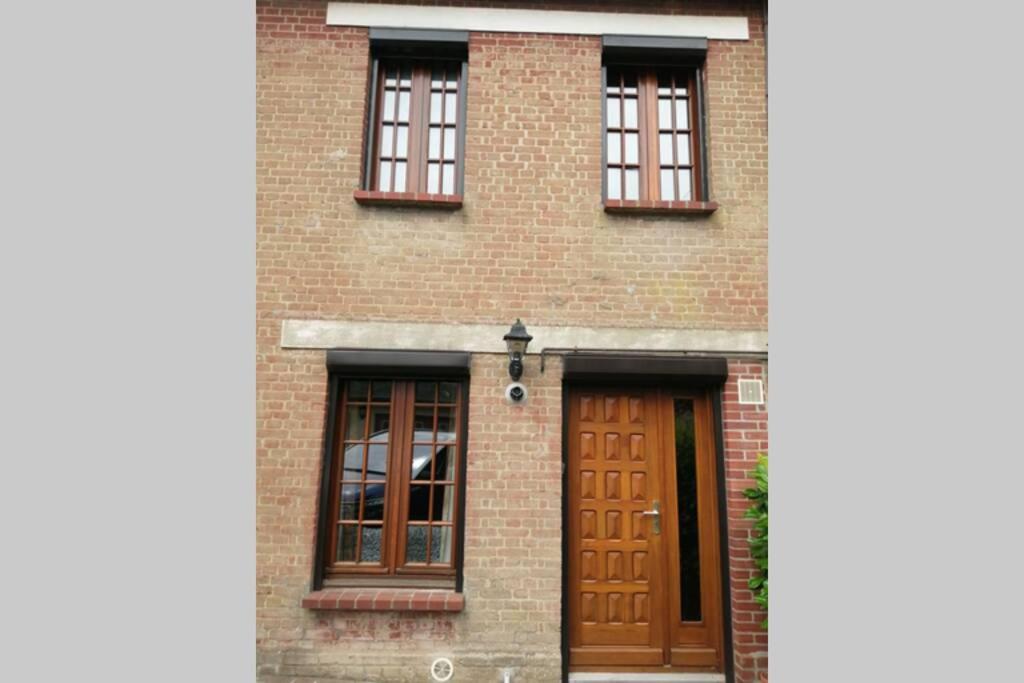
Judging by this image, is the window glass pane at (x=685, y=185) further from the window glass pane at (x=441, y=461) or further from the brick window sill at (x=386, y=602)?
the brick window sill at (x=386, y=602)

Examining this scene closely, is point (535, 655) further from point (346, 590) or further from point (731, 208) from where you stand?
point (731, 208)

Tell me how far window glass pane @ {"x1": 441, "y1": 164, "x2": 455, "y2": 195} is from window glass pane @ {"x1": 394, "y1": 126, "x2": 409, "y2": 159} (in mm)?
389

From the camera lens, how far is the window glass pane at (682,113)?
19.6 ft

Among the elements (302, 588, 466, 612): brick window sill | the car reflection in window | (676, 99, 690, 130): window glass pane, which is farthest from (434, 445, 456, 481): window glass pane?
Result: (676, 99, 690, 130): window glass pane

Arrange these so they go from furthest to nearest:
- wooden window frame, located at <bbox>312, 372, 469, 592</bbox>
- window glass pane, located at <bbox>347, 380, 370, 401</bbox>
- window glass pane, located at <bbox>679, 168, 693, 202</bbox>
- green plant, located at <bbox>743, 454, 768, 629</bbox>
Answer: window glass pane, located at <bbox>679, 168, 693, 202</bbox>, window glass pane, located at <bbox>347, 380, 370, 401</bbox>, wooden window frame, located at <bbox>312, 372, 469, 592</bbox>, green plant, located at <bbox>743, 454, 768, 629</bbox>

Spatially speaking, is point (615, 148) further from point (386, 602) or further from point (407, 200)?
point (386, 602)

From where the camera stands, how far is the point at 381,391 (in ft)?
18.0

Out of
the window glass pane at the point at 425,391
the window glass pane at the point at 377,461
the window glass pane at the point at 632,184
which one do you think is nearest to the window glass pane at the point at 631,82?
the window glass pane at the point at 632,184

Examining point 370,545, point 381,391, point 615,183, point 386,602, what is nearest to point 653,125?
point 615,183

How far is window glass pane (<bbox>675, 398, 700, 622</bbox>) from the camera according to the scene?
5.35 m

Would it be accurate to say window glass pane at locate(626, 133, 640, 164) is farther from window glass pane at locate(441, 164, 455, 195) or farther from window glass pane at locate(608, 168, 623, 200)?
window glass pane at locate(441, 164, 455, 195)

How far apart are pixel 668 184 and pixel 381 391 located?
10.6 feet

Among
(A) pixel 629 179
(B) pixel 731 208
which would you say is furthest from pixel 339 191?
(B) pixel 731 208

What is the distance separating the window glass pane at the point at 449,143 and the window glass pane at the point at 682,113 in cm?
213
